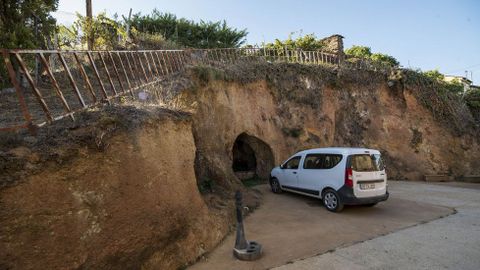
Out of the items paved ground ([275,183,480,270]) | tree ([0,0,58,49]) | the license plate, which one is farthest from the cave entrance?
tree ([0,0,58,49])

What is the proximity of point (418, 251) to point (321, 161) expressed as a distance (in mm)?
3525

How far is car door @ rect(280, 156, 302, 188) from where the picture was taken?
372 inches

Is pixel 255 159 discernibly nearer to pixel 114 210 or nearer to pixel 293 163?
pixel 293 163

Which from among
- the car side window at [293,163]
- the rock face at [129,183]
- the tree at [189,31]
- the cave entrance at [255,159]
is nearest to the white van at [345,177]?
the car side window at [293,163]

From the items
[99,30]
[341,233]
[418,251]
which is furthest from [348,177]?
[99,30]

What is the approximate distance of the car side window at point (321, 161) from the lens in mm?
8111

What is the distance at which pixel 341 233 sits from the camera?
6426 millimetres

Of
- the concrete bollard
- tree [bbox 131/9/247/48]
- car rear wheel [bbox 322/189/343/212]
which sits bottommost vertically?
car rear wheel [bbox 322/189/343/212]

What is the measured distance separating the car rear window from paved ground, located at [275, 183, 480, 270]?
5.50 ft

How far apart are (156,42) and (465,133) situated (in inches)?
657

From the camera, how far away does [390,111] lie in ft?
53.1

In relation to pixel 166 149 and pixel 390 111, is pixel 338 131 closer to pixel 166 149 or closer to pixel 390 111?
pixel 390 111

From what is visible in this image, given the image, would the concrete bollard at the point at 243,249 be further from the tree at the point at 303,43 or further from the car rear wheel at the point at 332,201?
the tree at the point at 303,43

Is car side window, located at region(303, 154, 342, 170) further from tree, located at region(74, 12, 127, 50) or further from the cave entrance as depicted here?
tree, located at region(74, 12, 127, 50)
